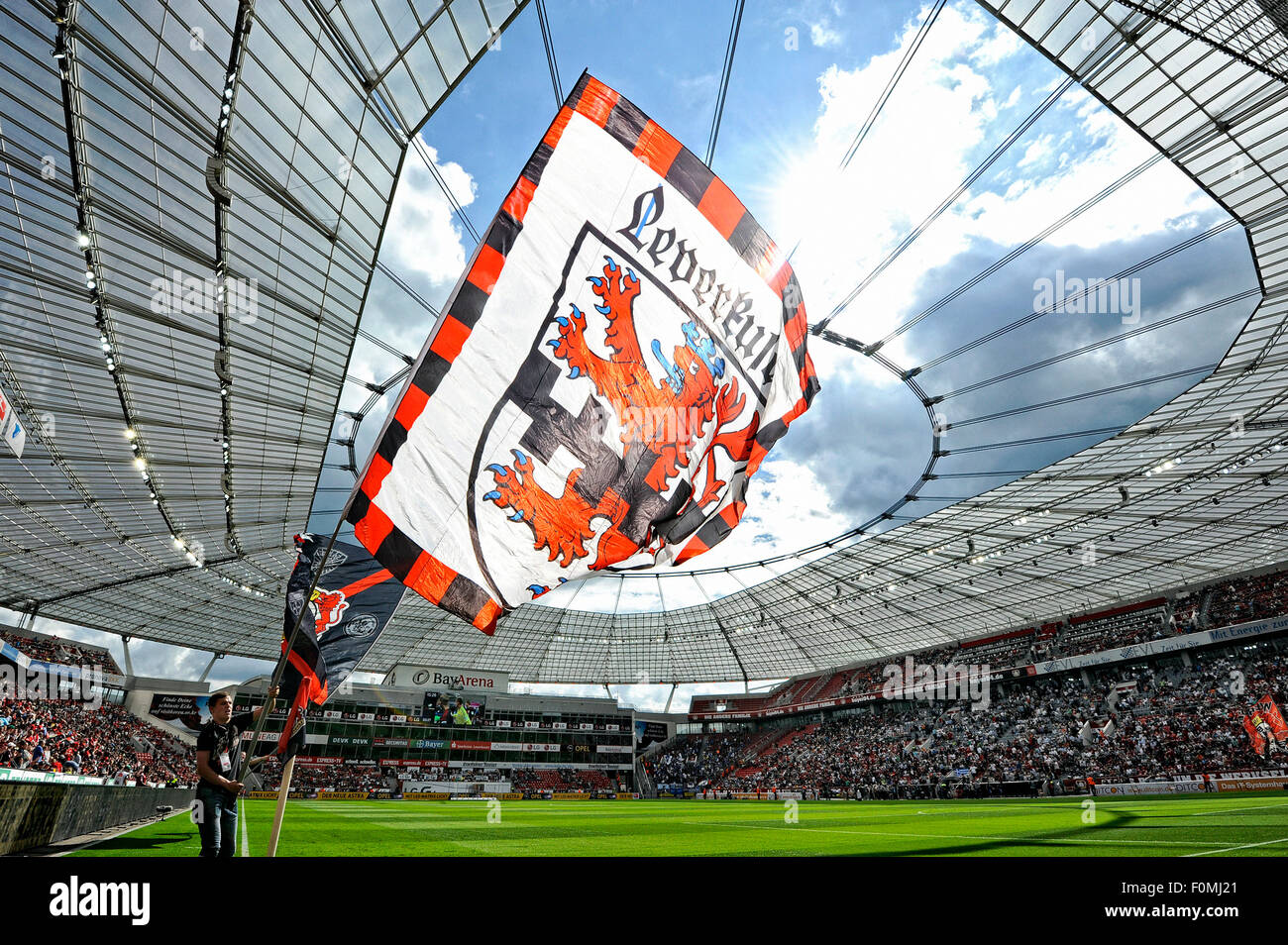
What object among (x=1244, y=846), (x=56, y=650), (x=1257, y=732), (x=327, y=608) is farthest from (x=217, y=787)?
(x=56, y=650)

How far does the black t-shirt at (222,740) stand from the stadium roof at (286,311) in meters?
13.7

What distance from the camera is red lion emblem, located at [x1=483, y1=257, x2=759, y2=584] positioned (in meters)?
6.14

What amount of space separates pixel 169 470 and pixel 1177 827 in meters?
37.0

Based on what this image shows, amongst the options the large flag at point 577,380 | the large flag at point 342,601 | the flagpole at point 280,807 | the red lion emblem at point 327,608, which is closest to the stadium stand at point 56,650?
the large flag at point 342,601

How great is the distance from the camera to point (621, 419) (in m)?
6.45
